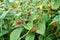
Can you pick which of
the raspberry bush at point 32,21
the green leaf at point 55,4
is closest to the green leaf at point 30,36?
the raspberry bush at point 32,21

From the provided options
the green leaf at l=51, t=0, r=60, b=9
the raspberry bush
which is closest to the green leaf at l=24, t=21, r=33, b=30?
the raspberry bush

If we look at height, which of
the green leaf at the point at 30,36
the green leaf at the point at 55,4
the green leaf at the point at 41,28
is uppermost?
the green leaf at the point at 55,4

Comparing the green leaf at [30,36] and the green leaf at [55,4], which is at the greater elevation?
the green leaf at [55,4]

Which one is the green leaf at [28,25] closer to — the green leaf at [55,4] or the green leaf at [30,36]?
the green leaf at [30,36]

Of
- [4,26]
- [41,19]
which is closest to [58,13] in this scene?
[41,19]

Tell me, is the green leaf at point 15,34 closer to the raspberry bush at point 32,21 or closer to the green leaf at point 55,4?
the raspberry bush at point 32,21

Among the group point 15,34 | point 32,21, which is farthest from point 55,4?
point 15,34

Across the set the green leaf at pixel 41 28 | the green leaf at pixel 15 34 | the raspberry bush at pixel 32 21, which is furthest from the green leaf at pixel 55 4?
the green leaf at pixel 15 34

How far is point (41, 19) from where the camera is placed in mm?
1392

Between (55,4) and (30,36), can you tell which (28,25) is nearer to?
(30,36)

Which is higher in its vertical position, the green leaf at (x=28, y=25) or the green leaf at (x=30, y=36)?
the green leaf at (x=28, y=25)

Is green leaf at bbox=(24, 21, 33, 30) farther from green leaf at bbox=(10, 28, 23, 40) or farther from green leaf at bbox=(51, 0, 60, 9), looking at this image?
green leaf at bbox=(51, 0, 60, 9)

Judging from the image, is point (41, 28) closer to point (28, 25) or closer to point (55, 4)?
point (28, 25)

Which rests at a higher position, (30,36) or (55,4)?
(55,4)
